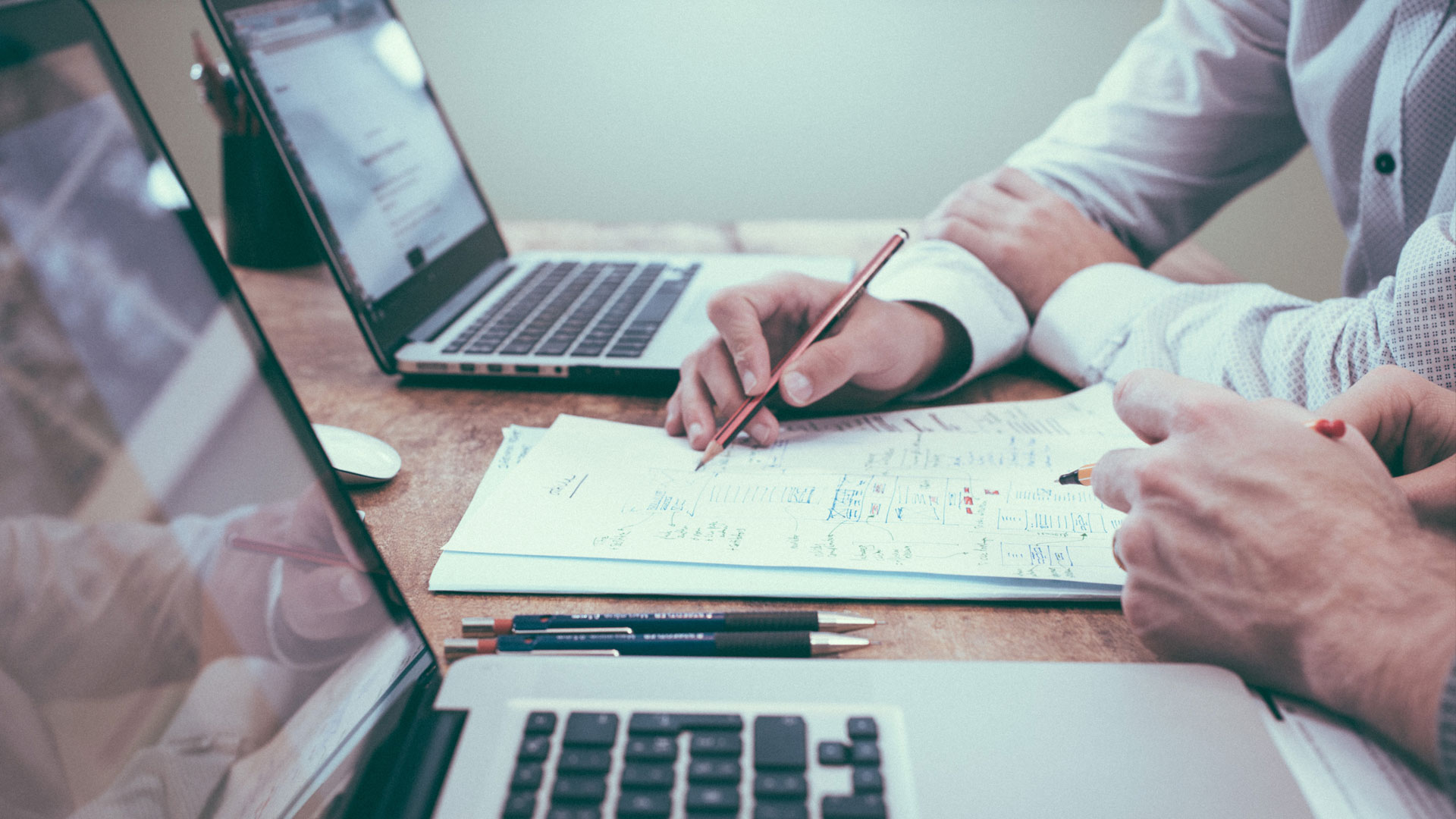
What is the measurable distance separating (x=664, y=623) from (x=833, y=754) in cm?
12

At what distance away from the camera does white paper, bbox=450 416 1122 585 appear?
1.46ft

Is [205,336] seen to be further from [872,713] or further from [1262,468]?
[1262,468]

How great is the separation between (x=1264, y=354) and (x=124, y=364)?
65cm

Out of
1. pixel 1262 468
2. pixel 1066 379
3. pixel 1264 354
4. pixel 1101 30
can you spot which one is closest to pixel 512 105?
pixel 1101 30

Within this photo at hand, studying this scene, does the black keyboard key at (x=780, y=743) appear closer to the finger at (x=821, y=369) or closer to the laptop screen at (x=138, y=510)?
the laptop screen at (x=138, y=510)

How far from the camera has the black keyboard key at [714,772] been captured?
0.93ft

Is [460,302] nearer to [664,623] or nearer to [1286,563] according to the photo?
[664,623]

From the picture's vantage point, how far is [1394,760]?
0.31 meters

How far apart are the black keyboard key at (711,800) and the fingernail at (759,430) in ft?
1.01

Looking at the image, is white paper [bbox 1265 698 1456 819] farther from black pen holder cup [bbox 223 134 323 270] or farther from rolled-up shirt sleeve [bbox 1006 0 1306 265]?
black pen holder cup [bbox 223 134 323 270]

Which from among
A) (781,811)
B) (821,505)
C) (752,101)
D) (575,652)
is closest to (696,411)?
(821,505)

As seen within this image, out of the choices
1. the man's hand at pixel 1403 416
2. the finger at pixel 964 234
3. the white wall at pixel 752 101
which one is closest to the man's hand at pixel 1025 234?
the finger at pixel 964 234

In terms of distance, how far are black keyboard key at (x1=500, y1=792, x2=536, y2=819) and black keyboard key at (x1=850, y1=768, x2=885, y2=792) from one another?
0.11 meters

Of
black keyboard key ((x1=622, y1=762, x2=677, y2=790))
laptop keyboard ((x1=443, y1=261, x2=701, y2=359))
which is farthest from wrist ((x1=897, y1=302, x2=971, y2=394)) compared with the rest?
black keyboard key ((x1=622, y1=762, x2=677, y2=790))
